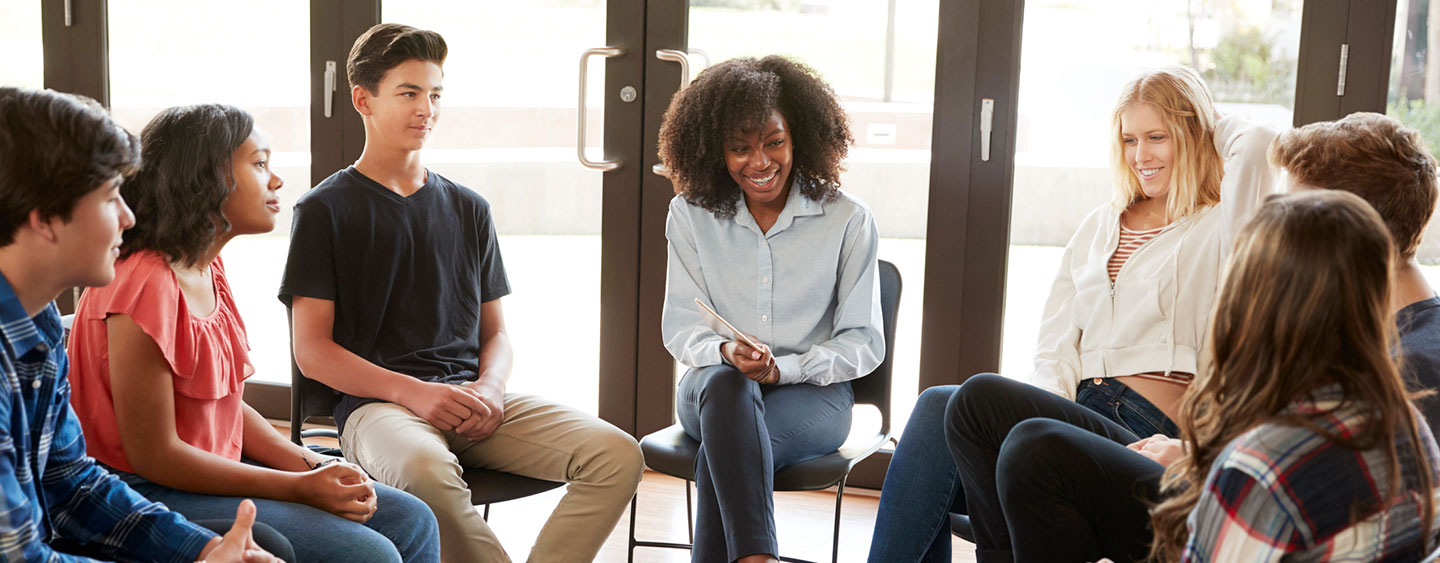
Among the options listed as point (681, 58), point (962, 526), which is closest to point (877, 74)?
point (681, 58)

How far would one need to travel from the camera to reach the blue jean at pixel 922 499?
208cm

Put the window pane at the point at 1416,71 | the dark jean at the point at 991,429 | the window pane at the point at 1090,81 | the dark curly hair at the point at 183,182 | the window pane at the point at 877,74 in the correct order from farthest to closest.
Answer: the window pane at the point at 877,74, the window pane at the point at 1090,81, the window pane at the point at 1416,71, the dark jean at the point at 991,429, the dark curly hair at the point at 183,182

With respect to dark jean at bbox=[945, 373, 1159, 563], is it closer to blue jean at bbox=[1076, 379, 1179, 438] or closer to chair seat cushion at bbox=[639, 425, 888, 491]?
blue jean at bbox=[1076, 379, 1179, 438]

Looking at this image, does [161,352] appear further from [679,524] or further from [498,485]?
[679,524]

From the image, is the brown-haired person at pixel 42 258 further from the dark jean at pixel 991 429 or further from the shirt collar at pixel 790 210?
the shirt collar at pixel 790 210

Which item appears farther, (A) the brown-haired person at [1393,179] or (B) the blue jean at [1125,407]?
(B) the blue jean at [1125,407]

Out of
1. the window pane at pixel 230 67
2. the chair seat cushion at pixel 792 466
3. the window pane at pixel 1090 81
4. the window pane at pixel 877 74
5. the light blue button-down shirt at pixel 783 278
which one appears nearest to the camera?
the chair seat cushion at pixel 792 466

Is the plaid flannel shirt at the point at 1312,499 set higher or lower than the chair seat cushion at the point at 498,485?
higher

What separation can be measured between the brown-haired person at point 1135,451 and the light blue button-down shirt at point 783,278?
660 millimetres

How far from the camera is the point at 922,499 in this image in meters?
2.09

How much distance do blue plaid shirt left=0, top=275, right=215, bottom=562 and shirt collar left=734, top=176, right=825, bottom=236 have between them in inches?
51.1

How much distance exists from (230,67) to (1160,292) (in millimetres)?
2723

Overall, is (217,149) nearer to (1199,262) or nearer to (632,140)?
(632,140)

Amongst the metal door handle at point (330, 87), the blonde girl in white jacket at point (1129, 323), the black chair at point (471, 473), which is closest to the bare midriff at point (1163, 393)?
the blonde girl in white jacket at point (1129, 323)
